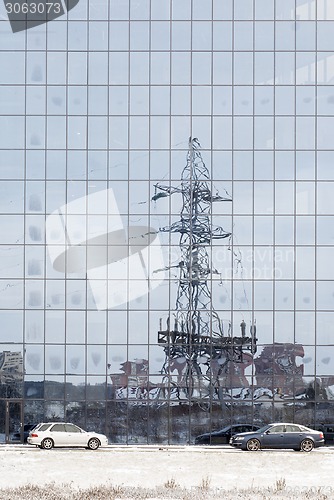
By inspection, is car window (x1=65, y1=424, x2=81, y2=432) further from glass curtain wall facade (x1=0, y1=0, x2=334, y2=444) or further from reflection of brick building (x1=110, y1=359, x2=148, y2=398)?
reflection of brick building (x1=110, y1=359, x2=148, y2=398)

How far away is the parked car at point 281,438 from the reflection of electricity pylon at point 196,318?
420 cm

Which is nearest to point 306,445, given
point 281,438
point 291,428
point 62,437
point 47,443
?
point 291,428

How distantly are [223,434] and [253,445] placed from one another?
3102mm

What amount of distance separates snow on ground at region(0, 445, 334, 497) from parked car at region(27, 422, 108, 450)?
394 mm

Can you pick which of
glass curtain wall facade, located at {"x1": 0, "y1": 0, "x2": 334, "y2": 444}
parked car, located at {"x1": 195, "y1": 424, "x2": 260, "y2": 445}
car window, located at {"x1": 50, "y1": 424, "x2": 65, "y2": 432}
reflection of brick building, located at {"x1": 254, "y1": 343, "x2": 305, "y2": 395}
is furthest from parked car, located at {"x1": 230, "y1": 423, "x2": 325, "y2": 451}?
car window, located at {"x1": 50, "y1": 424, "x2": 65, "y2": 432}

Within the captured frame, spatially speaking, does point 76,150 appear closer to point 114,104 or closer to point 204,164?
point 114,104

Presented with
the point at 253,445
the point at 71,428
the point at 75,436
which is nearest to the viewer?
the point at 253,445

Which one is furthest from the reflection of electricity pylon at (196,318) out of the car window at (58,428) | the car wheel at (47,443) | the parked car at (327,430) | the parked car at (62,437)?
the car wheel at (47,443)

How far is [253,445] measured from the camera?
153ft

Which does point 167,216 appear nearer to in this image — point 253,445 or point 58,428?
point 58,428

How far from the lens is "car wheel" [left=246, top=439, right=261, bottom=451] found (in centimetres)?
4653

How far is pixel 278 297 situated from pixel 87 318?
377 inches

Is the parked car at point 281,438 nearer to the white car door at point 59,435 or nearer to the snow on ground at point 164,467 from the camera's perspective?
the snow on ground at point 164,467

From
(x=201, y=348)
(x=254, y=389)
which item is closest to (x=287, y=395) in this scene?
(x=254, y=389)
